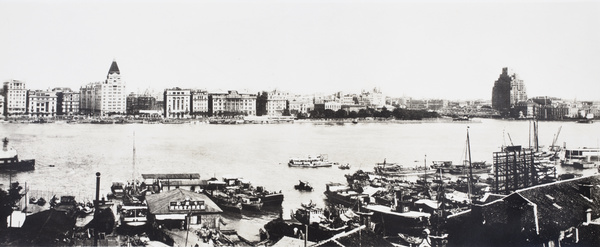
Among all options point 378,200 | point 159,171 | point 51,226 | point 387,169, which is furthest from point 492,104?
point 51,226

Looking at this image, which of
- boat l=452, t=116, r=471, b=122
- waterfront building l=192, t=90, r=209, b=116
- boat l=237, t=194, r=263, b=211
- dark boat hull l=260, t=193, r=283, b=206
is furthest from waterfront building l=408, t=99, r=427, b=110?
waterfront building l=192, t=90, r=209, b=116

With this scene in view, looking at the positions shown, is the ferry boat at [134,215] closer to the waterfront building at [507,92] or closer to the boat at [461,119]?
the waterfront building at [507,92]

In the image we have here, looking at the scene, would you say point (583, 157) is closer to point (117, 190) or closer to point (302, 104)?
point (117, 190)

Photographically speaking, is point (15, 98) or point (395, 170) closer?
point (15, 98)

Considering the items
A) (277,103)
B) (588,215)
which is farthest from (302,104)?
(588,215)

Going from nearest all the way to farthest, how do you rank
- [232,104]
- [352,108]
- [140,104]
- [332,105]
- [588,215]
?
[588,215]
[140,104]
[232,104]
[352,108]
[332,105]

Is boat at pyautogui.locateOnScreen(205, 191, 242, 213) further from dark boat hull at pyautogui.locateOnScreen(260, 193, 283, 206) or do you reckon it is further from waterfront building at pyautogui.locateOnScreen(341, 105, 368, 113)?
waterfront building at pyautogui.locateOnScreen(341, 105, 368, 113)
